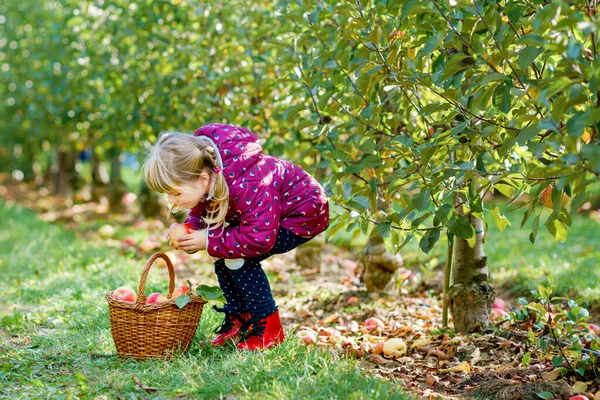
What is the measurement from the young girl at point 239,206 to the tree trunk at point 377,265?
113 centimetres

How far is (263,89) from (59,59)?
4590 mm

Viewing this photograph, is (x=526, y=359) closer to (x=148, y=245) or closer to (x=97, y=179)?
(x=148, y=245)

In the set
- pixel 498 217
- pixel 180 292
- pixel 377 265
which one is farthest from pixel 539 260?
pixel 180 292

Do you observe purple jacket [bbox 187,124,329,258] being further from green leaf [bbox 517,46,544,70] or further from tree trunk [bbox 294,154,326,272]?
tree trunk [bbox 294,154,326,272]

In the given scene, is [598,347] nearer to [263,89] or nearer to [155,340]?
[155,340]

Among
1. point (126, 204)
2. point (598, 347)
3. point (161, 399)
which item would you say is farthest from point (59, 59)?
point (598, 347)

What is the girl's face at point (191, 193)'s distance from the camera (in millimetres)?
2803

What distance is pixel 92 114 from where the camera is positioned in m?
7.10

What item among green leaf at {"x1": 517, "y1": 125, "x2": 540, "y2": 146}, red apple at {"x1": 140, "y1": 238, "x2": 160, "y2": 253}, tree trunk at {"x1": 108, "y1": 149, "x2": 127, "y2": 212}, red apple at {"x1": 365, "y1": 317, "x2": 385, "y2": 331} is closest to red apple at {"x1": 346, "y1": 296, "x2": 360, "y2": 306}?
red apple at {"x1": 365, "y1": 317, "x2": 385, "y2": 331}

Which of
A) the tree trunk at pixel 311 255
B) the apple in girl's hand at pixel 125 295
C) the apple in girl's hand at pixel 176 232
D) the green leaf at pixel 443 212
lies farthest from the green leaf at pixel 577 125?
the tree trunk at pixel 311 255

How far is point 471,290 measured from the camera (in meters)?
3.24

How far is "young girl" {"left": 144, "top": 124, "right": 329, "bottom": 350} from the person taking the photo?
9.12 ft

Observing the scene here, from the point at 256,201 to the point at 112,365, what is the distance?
36.3 inches

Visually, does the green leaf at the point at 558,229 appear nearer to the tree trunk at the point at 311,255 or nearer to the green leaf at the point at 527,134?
the green leaf at the point at 527,134
